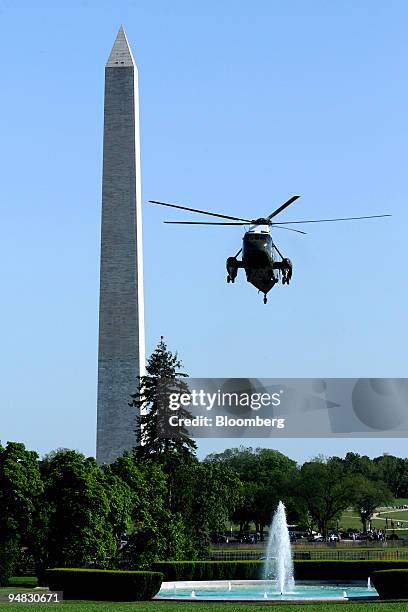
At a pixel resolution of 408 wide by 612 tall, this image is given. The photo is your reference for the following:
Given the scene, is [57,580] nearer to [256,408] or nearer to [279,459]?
[256,408]

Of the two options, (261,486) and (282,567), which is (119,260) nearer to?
(282,567)

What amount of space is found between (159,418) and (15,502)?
99.8ft

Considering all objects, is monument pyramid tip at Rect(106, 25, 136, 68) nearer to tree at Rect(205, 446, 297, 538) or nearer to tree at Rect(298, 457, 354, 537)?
tree at Rect(205, 446, 297, 538)

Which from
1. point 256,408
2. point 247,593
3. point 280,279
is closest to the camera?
point 280,279

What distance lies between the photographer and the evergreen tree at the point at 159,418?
87.2 metres

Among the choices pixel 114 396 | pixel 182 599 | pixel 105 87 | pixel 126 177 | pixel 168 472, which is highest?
pixel 105 87

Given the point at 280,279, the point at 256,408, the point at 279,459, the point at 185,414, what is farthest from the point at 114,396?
the point at 279,459

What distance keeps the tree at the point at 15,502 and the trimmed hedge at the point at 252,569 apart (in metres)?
7.68

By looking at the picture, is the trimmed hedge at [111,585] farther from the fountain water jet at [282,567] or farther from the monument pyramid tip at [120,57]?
the monument pyramid tip at [120,57]

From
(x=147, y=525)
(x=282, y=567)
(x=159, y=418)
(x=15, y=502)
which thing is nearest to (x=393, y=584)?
(x=282, y=567)

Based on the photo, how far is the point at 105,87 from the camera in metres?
89.3

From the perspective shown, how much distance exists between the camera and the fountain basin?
49.4m

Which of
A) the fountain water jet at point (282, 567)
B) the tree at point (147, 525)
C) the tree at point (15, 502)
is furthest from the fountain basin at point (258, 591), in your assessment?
the tree at point (15, 502)

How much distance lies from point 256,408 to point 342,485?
53.2 meters
